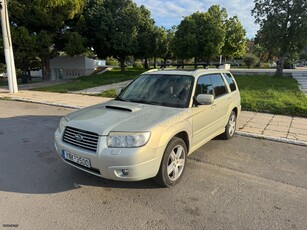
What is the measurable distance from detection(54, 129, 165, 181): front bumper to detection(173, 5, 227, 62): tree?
2320 centimetres

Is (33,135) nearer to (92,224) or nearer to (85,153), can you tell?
(85,153)

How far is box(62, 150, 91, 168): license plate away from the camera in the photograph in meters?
3.11

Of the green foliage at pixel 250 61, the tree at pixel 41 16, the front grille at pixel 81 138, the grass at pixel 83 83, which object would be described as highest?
the tree at pixel 41 16

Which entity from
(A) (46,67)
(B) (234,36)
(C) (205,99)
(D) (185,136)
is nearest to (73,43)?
(A) (46,67)

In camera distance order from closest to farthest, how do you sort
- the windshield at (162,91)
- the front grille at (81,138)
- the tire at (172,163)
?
the front grille at (81,138), the tire at (172,163), the windshield at (162,91)

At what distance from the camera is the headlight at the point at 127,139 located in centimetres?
297

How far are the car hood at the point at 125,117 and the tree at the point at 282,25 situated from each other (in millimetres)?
18413

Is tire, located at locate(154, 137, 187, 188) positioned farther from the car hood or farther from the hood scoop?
the hood scoop

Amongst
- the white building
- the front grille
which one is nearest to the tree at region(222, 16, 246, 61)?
the white building

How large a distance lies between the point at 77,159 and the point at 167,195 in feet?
4.18

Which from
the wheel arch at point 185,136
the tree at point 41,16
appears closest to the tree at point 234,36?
the tree at point 41,16

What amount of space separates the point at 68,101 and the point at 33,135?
5.06 m

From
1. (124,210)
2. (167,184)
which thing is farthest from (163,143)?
(124,210)

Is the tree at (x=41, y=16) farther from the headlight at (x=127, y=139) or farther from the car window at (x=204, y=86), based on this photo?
the headlight at (x=127, y=139)
